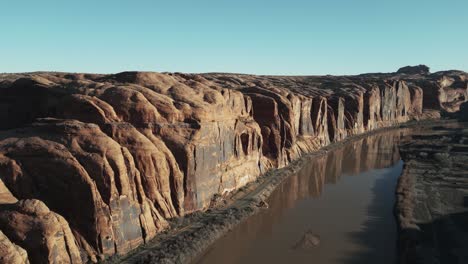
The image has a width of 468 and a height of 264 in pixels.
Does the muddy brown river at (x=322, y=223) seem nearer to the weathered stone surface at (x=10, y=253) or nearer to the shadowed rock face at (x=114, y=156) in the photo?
the shadowed rock face at (x=114, y=156)

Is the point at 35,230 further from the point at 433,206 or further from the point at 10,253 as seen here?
the point at 433,206

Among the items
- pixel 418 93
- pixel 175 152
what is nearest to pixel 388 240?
pixel 175 152

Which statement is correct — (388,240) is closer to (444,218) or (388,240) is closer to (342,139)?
(444,218)

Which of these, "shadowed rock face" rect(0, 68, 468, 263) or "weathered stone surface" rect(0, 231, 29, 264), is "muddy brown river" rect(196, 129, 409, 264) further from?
"weathered stone surface" rect(0, 231, 29, 264)

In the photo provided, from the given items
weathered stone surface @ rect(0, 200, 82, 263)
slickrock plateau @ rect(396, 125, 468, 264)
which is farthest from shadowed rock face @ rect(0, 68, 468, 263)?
slickrock plateau @ rect(396, 125, 468, 264)

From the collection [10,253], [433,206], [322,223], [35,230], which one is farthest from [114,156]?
[433,206]

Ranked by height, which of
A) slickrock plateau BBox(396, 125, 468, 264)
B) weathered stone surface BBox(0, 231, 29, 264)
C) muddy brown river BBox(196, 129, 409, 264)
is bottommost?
muddy brown river BBox(196, 129, 409, 264)

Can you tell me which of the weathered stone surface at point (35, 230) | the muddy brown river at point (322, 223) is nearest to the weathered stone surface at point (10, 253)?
the weathered stone surface at point (35, 230)
